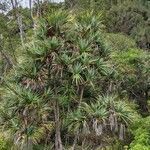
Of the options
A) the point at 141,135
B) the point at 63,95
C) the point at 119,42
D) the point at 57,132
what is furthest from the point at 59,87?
the point at 119,42

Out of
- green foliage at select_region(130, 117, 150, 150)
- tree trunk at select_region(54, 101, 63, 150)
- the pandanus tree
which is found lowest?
green foliage at select_region(130, 117, 150, 150)

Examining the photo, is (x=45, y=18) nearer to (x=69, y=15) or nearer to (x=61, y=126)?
(x=69, y=15)

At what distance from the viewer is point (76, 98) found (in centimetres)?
2189

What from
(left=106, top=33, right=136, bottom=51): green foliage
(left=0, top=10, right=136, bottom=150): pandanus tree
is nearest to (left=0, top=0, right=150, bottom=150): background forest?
(left=0, top=10, right=136, bottom=150): pandanus tree

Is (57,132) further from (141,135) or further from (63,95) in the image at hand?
(141,135)

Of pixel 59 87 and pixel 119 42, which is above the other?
pixel 59 87

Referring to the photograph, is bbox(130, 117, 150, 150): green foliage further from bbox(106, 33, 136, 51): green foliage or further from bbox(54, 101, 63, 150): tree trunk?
bbox(106, 33, 136, 51): green foliage

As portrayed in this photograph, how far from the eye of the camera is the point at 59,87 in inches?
858

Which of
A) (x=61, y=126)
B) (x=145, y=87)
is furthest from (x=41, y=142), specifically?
(x=145, y=87)

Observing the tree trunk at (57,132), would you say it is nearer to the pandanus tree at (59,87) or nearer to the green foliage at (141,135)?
the pandanus tree at (59,87)

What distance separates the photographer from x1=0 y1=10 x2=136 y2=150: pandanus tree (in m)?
20.8

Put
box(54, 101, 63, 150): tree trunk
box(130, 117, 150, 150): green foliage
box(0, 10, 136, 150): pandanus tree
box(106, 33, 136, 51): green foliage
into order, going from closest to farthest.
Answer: box(0, 10, 136, 150): pandanus tree, box(54, 101, 63, 150): tree trunk, box(130, 117, 150, 150): green foliage, box(106, 33, 136, 51): green foliage

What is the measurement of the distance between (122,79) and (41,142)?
943 centimetres

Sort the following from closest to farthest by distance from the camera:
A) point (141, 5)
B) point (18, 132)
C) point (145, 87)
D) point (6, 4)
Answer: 1. point (18, 132)
2. point (6, 4)
3. point (145, 87)
4. point (141, 5)
